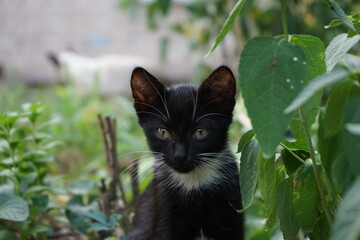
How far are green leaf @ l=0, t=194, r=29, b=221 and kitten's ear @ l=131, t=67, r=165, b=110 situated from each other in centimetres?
56

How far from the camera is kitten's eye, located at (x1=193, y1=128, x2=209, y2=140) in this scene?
198 centimetres

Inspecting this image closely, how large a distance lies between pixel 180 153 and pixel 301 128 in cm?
53

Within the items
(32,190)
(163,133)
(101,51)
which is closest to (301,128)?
(163,133)

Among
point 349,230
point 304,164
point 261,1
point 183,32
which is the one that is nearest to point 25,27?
point 183,32

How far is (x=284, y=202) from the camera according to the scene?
57.4 inches

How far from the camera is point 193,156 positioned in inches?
76.3

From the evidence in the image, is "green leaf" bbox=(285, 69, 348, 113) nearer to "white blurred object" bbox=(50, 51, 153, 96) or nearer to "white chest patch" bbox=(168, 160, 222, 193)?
"white chest patch" bbox=(168, 160, 222, 193)

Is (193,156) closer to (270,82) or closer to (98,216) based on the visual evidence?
(98,216)

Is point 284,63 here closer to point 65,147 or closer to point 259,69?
point 259,69

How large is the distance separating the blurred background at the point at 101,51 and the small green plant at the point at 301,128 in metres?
1.73

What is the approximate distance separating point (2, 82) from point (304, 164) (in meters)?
5.44

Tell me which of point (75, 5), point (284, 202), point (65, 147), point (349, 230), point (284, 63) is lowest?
point (65, 147)

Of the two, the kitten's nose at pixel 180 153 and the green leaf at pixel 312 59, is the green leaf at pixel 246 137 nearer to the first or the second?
the green leaf at pixel 312 59

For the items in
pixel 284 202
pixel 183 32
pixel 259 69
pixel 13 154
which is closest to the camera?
pixel 259 69
